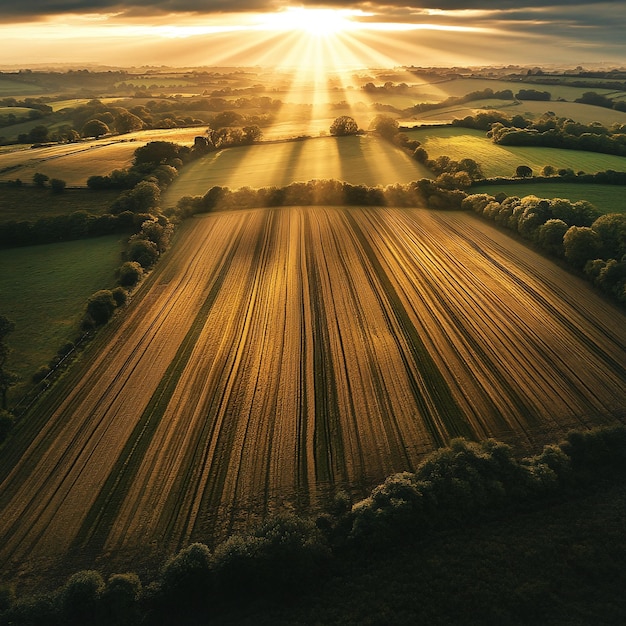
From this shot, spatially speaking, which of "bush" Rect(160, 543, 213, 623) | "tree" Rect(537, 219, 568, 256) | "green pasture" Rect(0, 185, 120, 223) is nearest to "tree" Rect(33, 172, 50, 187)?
"green pasture" Rect(0, 185, 120, 223)

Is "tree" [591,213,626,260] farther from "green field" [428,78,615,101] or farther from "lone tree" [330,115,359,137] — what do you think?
"green field" [428,78,615,101]

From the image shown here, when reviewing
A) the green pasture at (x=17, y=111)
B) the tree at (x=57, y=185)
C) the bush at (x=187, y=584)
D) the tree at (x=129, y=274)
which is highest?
the green pasture at (x=17, y=111)

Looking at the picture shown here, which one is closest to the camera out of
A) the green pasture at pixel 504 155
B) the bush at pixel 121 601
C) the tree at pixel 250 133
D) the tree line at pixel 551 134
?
the bush at pixel 121 601

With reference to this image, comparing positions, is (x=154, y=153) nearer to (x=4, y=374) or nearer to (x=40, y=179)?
(x=40, y=179)

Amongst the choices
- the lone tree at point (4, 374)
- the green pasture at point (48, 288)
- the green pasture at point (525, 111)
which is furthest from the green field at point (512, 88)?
the lone tree at point (4, 374)

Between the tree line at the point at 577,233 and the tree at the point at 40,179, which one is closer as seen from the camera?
the tree line at the point at 577,233

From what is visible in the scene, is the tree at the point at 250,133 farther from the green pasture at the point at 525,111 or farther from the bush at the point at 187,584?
the bush at the point at 187,584

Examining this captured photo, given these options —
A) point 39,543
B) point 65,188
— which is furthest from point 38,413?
point 65,188

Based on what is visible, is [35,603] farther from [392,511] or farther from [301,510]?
[392,511]
